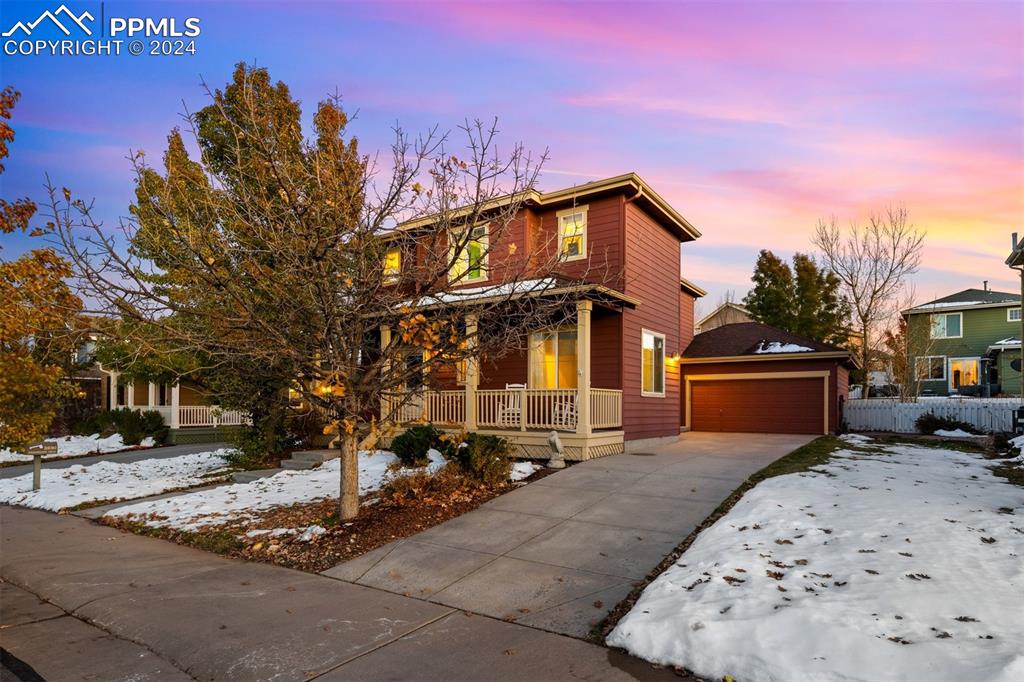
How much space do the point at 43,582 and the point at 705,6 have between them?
11447 mm

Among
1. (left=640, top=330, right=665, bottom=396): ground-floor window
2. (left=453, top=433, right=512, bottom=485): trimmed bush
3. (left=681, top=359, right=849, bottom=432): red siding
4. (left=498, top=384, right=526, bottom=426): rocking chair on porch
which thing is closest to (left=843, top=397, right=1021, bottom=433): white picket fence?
(left=681, top=359, right=849, bottom=432): red siding

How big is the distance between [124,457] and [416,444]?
39.4ft

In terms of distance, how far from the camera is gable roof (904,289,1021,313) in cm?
3441

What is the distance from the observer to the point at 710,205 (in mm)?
19156

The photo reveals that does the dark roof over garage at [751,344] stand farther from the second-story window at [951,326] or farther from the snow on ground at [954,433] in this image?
the second-story window at [951,326]

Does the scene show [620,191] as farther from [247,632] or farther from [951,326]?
[951,326]

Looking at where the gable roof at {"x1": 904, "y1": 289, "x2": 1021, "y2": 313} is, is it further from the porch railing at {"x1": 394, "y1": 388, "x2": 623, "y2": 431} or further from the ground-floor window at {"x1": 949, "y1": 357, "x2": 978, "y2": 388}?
the porch railing at {"x1": 394, "y1": 388, "x2": 623, "y2": 431}

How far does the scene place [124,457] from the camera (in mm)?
17969

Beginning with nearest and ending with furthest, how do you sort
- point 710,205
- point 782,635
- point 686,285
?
1. point 782,635
2. point 710,205
3. point 686,285

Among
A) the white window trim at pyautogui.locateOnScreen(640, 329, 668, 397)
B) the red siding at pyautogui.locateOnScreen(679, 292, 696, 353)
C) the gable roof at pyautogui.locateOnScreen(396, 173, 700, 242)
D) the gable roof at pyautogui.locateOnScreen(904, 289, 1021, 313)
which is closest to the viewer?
the gable roof at pyautogui.locateOnScreen(396, 173, 700, 242)

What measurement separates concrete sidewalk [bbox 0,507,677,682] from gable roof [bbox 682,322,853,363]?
1692 cm

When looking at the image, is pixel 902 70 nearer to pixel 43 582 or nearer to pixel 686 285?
pixel 686 285

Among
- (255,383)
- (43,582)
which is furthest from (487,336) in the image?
→ (255,383)

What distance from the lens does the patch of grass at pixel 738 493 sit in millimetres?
4844
